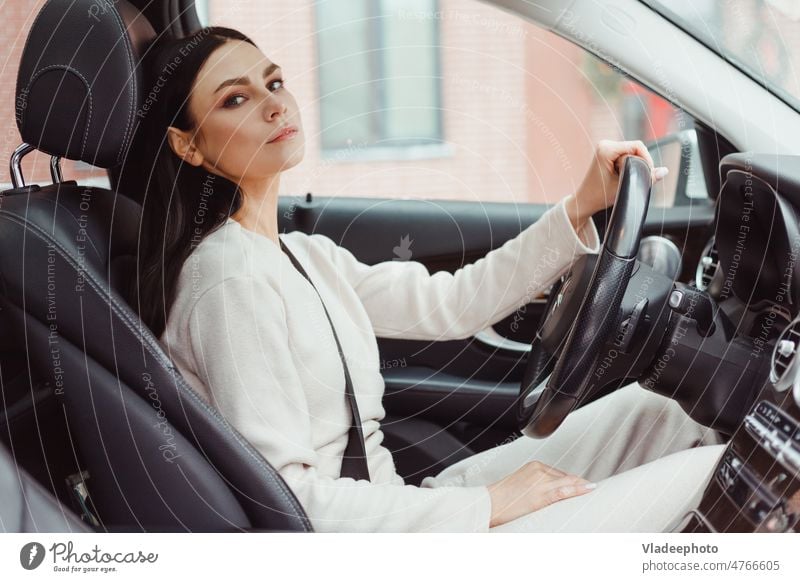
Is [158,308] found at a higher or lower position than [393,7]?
lower

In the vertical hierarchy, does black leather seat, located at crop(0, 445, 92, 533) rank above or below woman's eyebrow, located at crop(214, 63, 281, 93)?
below

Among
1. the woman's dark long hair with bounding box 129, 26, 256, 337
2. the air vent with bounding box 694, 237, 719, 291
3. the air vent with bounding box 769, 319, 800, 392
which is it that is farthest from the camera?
the air vent with bounding box 694, 237, 719, 291

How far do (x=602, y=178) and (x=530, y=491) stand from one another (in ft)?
1.19

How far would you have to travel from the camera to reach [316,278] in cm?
108

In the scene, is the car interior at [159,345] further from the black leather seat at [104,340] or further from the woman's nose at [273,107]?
the woman's nose at [273,107]

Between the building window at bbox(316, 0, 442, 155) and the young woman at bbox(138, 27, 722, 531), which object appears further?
the building window at bbox(316, 0, 442, 155)

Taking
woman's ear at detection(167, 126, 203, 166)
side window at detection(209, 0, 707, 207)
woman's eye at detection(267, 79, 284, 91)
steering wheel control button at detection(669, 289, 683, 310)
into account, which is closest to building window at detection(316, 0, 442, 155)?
side window at detection(209, 0, 707, 207)

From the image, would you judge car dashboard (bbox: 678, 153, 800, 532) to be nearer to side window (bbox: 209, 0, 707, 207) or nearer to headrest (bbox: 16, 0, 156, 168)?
side window (bbox: 209, 0, 707, 207)

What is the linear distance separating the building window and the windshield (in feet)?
0.99

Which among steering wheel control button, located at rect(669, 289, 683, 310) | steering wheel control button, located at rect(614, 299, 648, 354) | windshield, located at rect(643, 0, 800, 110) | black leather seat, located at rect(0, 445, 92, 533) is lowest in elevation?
black leather seat, located at rect(0, 445, 92, 533)

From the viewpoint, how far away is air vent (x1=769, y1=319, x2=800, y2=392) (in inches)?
33.0
